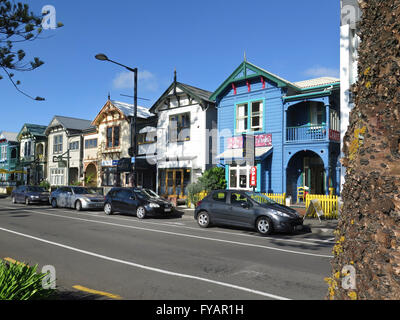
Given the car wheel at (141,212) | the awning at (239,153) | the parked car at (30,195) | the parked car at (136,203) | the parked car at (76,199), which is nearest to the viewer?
the car wheel at (141,212)

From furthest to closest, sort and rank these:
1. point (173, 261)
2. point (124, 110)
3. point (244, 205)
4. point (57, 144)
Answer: point (57, 144), point (124, 110), point (244, 205), point (173, 261)

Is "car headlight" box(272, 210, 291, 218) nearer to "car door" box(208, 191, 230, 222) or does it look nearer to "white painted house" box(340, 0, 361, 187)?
"car door" box(208, 191, 230, 222)

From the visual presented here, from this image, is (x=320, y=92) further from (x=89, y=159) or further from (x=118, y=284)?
(x=89, y=159)

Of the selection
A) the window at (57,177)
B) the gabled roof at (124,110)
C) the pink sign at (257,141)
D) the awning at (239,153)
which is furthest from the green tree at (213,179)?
the window at (57,177)

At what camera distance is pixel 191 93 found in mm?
23078

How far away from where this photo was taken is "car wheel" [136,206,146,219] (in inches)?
626

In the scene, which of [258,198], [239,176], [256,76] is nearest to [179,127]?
[239,176]

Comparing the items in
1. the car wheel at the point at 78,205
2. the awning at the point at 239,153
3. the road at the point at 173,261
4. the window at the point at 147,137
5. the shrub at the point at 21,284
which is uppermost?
the window at the point at 147,137

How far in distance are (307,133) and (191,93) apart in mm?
8614

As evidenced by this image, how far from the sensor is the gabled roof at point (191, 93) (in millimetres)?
22672

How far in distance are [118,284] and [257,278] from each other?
2.41 meters

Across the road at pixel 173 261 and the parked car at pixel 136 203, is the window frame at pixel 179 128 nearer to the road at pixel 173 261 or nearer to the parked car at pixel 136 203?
the parked car at pixel 136 203

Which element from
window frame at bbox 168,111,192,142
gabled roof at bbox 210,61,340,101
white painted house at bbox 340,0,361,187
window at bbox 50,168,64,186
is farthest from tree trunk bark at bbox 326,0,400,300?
window at bbox 50,168,64,186

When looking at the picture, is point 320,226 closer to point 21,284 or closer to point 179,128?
point 21,284
